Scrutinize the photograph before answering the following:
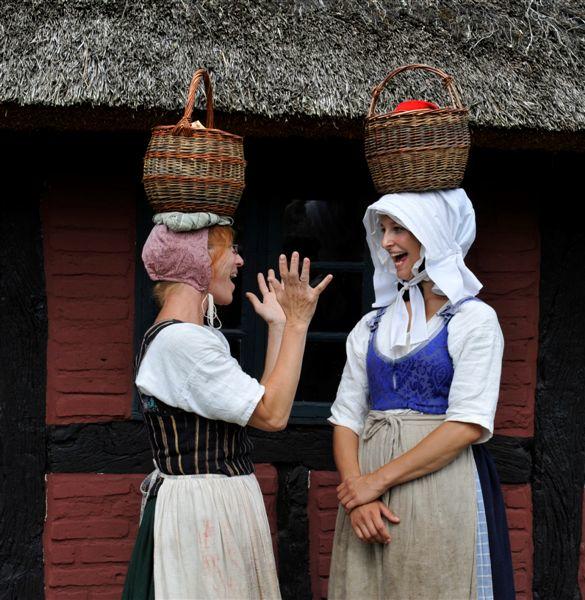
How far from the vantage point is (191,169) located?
2.38 meters

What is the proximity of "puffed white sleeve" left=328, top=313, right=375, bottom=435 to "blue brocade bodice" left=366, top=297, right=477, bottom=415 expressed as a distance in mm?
81

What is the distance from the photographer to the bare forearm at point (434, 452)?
7.74ft

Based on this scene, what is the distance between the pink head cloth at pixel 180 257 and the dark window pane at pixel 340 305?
4.56 feet

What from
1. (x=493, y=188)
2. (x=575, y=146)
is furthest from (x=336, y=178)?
(x=575, y=146)

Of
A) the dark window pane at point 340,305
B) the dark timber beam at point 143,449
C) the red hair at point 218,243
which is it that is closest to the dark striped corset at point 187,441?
the red hair at point 218,243

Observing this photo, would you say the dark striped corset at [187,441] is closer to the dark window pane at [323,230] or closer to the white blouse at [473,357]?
the white blouse at [473,357]

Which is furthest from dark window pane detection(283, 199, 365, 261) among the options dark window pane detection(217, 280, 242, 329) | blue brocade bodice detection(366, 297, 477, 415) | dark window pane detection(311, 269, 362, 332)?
blue brocade bodice detection(366, 297, 477, 415)

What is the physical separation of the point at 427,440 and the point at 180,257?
845mm

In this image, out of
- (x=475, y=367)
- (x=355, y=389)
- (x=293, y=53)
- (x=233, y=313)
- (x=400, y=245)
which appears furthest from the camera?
(x=233, y=313)

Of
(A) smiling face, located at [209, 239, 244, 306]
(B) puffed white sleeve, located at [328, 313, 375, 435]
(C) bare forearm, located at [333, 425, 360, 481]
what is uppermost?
(A) smiling face, located at [209, 239, 244, 306]

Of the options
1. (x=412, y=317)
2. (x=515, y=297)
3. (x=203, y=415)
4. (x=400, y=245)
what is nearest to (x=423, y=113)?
(x=400, y=245)

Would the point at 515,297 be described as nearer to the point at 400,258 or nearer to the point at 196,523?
the point at 400,258

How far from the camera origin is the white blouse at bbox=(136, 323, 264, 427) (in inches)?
88.9

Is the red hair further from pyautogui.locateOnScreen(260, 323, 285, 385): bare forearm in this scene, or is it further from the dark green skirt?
the dark green skirt
